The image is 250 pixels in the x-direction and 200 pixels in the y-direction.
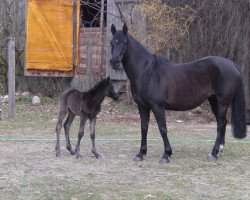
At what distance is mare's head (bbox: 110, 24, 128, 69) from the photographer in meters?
8.14

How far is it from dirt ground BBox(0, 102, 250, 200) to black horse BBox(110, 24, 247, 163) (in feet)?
1.77

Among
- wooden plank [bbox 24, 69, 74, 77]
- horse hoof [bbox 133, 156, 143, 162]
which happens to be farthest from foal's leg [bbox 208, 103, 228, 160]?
wooden plank [bbox 24, 69, 74, 77]

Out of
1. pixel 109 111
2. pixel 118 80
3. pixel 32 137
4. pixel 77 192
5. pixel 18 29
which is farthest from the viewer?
pixel 18 29

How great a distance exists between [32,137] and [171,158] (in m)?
3.76

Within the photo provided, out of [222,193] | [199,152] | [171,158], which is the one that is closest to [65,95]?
[171,158]

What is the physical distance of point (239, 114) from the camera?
353 inches

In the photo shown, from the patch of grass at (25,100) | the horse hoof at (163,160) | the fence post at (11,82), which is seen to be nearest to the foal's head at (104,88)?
the horse hoof at (163,160)

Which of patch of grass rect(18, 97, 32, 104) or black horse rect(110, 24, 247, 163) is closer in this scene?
black horse rect(110, 24, 247, 163)

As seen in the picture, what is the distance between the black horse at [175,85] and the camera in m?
8.46

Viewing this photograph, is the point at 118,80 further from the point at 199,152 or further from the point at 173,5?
the point at 199,152

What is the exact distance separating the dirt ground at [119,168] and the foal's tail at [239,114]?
1.58ft

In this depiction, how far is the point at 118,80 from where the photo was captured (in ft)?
58.2

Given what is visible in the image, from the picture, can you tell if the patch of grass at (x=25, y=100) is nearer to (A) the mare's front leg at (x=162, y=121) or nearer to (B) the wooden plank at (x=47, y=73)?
(B) the wooden plank at (x=47, y=73)

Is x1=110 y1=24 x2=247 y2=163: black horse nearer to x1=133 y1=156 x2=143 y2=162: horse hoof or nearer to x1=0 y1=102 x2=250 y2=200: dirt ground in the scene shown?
x1=133 y1=156 x2=143 y2=162: horse hoof
